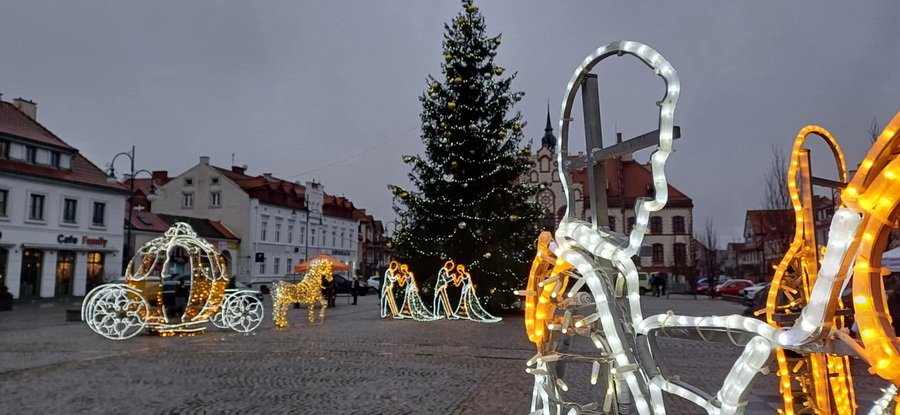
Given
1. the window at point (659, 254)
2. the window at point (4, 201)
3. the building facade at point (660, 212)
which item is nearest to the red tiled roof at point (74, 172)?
the window at point (4, 201)

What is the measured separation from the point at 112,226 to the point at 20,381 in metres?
30.7

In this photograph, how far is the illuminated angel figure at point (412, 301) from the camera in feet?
63.6

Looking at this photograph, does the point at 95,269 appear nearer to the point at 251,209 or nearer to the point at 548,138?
the point at 251,209

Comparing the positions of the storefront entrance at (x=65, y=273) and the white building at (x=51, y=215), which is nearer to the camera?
the white building at (x=51, y=215)

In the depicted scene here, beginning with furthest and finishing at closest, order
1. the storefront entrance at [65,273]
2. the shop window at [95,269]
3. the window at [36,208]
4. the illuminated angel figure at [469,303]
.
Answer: the shop window at [95,269]
the storefront entrance at [65,273]
the window at [36,208]
the illuminated angel figure at [469,303]

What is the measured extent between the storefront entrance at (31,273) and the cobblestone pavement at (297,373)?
755 inches

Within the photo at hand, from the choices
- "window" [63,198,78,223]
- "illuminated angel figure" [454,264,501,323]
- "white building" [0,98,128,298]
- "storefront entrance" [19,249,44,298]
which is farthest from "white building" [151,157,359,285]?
"illuminated angel figure" [454,264,501,323]

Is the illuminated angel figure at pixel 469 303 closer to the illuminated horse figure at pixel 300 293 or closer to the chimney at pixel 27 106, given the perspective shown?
the illuminated horse figure at pixel 300 293

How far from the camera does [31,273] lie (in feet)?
104

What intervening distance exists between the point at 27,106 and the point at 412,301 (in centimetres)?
3021

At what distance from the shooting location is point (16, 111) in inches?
1307

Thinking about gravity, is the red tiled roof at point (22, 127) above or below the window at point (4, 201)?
above

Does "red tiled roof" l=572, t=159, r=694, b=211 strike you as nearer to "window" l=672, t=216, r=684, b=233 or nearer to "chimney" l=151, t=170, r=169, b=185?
"window" l=672, t=216, r=684, b=233

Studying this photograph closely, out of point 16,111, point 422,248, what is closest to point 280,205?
point 16,111
